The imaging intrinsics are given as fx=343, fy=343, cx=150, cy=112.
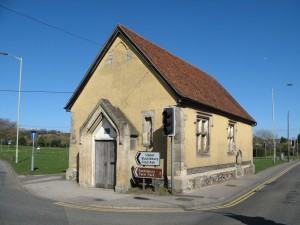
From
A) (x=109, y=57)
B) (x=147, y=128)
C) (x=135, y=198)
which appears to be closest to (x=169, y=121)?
(x=147, y=128)

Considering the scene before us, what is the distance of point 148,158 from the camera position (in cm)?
1518

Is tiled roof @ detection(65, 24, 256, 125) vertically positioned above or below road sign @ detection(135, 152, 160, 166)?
above

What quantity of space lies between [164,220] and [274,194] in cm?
783

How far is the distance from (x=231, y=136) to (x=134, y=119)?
8.96 meters

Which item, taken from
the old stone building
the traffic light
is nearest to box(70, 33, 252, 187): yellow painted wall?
the old stone building

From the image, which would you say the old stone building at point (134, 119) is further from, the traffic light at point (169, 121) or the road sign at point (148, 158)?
the traffic light at point (169, 121)

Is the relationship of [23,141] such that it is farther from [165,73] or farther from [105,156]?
[165,73]

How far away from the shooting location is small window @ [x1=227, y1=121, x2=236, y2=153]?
2288 centimetres

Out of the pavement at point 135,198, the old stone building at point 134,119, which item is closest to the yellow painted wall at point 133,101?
the old stone building at point 134,119

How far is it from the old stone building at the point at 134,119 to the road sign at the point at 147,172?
59 centimetres

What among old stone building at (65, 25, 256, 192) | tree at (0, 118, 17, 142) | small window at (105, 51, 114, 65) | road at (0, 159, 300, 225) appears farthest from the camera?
tree at (0, 118, 17, 142)

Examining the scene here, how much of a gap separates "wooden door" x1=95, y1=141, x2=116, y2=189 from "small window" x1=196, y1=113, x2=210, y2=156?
14.2 feet

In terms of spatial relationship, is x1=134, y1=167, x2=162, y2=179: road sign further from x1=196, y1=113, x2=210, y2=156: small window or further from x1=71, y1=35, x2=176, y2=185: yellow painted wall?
x1=196, y1=113, x2=210, y2=156: small window

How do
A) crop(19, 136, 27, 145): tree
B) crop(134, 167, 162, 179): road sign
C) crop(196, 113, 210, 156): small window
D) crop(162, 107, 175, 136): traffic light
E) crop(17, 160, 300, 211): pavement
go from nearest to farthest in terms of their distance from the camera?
crop(17, 160, 300, 211): pavement, crop(162, 107, 175, 136): traffic light, crop(134, 167, 162, 179): road sign, crop(196, 113, 210, 156): small window, crop(19, 136, 27, 145): tree
